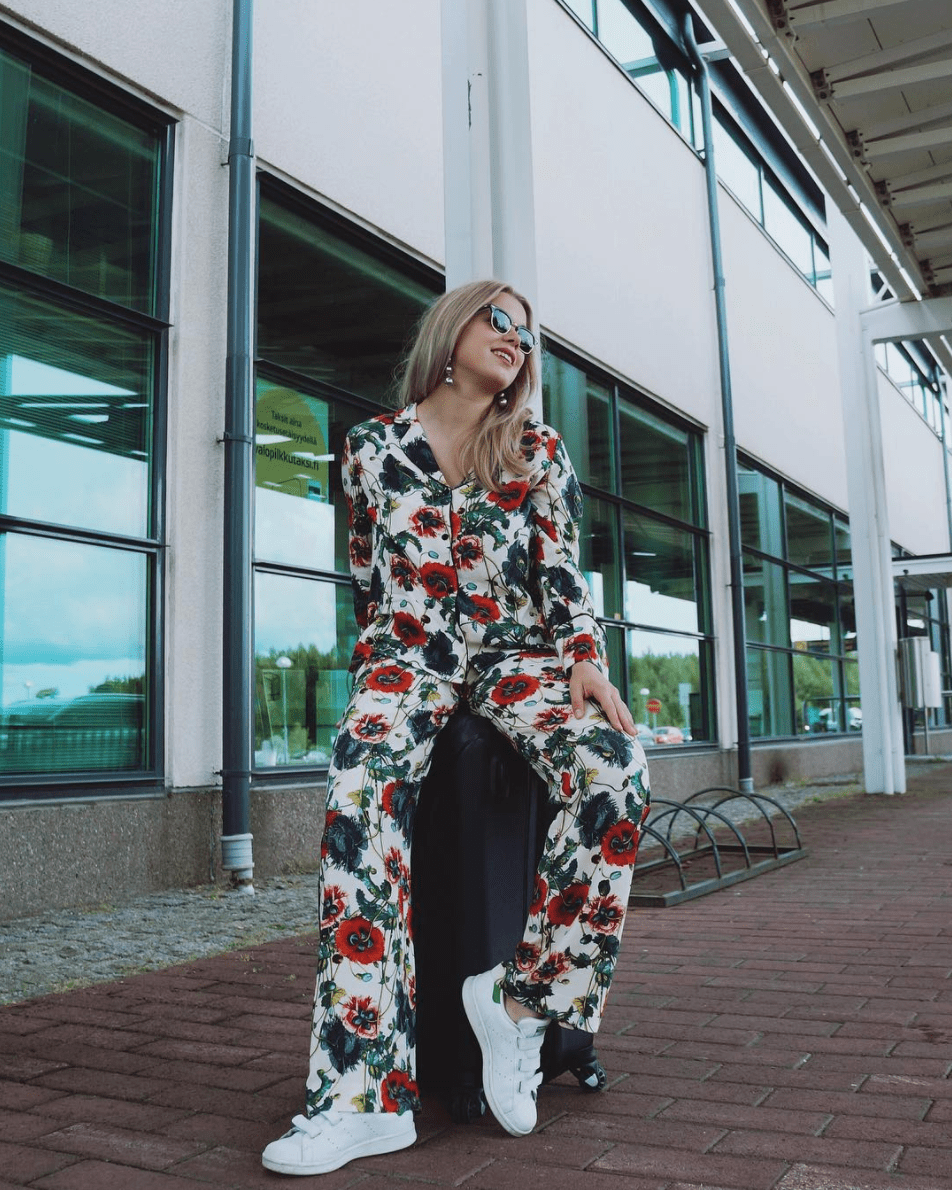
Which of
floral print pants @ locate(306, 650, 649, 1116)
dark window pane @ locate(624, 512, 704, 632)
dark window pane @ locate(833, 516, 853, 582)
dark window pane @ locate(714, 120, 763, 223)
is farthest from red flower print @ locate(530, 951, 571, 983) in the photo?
dark window pane @ locate(833, 516, 853, 582)

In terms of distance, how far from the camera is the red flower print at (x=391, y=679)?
8.59 ft

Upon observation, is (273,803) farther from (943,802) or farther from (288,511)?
(943,802)

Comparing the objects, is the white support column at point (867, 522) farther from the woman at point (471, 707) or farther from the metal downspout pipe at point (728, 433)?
the woman at point (471, 707)

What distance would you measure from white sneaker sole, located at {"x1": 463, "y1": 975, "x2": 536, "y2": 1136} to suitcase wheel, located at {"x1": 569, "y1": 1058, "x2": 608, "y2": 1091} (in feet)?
0.90

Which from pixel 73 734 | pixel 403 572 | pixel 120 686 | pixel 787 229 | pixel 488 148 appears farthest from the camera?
pixel 787 229

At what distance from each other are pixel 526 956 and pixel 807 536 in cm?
1567

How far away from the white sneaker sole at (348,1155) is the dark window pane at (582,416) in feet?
27.8

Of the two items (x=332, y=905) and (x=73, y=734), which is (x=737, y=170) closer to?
(x=73, y=734)

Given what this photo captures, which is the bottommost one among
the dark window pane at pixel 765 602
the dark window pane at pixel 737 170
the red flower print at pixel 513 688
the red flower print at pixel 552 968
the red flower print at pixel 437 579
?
the red flower print at pixel 552 968

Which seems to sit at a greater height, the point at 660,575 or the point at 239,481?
the point at 660,575

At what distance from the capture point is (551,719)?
8.38 ft

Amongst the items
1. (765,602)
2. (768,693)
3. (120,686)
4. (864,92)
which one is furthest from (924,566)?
(120,686)

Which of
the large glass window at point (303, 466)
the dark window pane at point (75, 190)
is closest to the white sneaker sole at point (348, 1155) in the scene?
the large glass window at point (303, 466)

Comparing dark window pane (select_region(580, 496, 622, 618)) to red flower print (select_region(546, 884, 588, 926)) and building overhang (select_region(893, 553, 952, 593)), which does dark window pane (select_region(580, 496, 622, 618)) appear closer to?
building overhang (select_region(893, 553, 952, 593))
